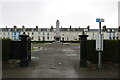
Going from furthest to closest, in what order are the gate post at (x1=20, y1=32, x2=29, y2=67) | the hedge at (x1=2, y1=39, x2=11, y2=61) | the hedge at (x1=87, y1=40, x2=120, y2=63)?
the hedge at (x1=2, y1=39, x2=11, y2=61) → the hedge at (x1=87, y1=40, x2=120, y2=63) → the gate post at (x1=20, y1=32, x2=29, y2=67)

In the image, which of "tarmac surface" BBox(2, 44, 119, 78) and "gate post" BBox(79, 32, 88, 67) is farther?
"gate post" BBox(79, 32, 88, 67)

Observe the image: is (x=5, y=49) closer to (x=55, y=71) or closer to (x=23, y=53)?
(x=23, y=53)

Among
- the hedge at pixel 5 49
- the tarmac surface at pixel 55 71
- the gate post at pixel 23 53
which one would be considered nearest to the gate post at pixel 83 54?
the tarmac surface at pixel 55 71

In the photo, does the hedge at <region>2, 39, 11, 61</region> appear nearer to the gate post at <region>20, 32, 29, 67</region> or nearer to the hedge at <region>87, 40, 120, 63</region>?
the gate post at <region>20, 32, 29, 67</region>

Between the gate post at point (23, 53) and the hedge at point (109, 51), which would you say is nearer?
the gate post at point (23, 53)

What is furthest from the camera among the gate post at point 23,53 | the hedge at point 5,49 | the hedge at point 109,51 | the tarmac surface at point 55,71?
the hedge at point 5,49

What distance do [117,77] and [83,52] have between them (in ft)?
8.36

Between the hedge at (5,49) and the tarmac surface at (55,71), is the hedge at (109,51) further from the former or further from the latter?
the hedge at (5,49)

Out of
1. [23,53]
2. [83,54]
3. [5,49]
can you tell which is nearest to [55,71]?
[83,54]

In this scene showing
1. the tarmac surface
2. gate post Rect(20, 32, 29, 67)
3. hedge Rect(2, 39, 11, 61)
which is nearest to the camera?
the tarmac surface

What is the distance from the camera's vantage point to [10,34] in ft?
286

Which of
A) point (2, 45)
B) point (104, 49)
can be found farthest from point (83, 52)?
point (2, 45)

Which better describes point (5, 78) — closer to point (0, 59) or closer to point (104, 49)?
point (0, 59)

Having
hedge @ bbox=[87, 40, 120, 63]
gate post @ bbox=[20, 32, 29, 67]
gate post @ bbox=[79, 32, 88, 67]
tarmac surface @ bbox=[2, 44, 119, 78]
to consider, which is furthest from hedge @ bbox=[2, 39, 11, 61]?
hedge @ bbox=[87, 40, 120, 63]
